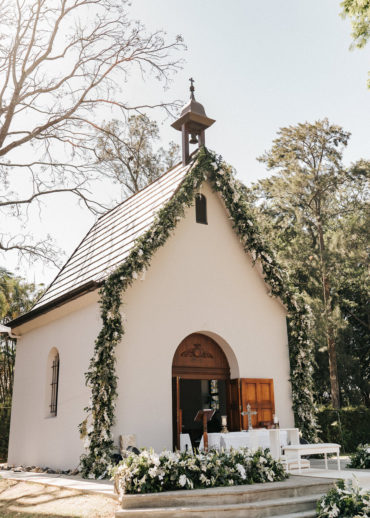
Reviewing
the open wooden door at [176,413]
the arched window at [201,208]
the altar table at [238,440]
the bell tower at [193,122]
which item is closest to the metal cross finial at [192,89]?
the bell tower at [193,122]

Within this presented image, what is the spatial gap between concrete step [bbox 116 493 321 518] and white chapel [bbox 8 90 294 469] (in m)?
3.70

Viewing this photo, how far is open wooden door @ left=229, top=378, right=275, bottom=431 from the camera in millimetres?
12688

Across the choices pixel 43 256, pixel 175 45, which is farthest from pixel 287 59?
pixel 43 256

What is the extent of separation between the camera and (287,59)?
439 inches

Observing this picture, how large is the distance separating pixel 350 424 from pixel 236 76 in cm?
1418

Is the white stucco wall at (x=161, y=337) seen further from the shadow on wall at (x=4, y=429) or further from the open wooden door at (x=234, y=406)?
the shadow on wall at (x=4, y=429)

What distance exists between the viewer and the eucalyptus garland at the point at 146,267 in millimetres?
10547

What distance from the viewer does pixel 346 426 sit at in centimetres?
1958

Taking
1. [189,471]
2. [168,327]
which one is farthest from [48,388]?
[189,471]

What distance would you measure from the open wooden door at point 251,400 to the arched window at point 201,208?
14.1 feet

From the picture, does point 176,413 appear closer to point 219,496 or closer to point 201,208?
point 219,496

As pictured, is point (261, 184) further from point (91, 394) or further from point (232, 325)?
point (91, 394)

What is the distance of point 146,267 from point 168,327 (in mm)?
1548

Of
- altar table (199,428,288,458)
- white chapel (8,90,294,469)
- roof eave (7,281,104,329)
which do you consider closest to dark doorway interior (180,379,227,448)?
white chapel (8,90,294,469)
